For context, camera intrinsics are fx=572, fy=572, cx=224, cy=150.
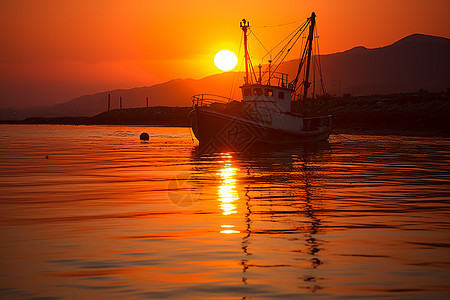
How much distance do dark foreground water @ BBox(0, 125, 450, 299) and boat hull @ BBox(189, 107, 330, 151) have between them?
2375cm

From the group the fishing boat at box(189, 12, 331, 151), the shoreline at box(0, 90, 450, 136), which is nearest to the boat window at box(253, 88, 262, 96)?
the fishing boat at box(189, 12, 331, 151)

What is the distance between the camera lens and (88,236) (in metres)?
10.9

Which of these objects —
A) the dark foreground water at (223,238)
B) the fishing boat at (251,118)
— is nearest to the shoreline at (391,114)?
the fishing boat at (251,118)

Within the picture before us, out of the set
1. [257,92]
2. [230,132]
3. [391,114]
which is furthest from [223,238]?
[391,114]

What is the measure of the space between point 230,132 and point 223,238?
35513mm

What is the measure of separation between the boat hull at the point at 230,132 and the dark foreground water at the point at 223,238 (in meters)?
23.7

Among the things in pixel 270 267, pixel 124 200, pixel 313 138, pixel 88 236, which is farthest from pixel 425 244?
pixel 313 138

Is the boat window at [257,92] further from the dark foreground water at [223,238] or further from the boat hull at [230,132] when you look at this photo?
the dark foreground water at [223,238]

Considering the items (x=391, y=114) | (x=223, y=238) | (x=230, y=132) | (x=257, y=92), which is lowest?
(x=223, y=238)

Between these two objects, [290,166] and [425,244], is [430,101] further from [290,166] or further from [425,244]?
[425,244]

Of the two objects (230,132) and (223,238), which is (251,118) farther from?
(223,238)

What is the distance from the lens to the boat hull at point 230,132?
44969 millimetres

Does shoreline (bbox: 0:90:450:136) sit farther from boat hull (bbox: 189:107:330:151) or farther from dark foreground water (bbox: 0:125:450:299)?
dark foreground water (bbox: 0:125:450:299)

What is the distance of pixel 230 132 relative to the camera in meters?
46.2
